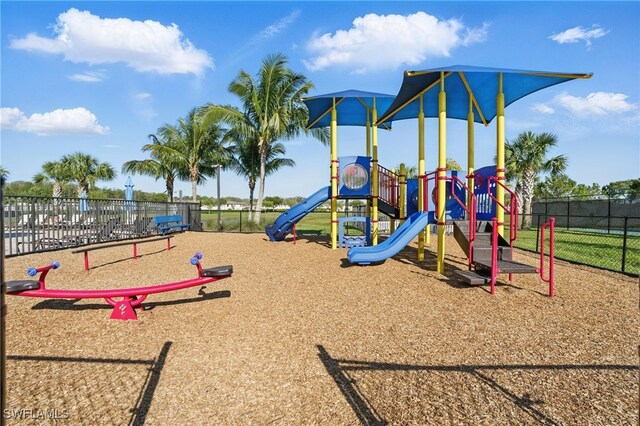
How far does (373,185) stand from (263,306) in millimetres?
6864

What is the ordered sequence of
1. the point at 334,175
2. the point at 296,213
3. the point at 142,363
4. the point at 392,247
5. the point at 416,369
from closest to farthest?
the point at 416,369 < the point at 142,363 < the point at 392,247 < the point at 334,175 < the point at 296,213

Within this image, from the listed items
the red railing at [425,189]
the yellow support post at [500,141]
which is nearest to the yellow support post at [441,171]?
the red railing at [425,189]

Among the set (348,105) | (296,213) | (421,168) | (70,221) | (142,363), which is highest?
(348,105)

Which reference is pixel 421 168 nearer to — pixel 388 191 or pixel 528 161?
pixel 388 191

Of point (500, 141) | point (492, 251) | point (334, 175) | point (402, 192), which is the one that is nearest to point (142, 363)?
point (492, 251)

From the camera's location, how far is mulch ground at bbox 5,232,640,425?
8.99 feet

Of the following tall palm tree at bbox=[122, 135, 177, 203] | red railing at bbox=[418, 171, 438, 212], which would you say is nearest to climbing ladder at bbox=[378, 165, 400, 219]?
red railing at bbox=[418, 171, 438, 212]

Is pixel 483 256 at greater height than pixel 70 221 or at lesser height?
lesser

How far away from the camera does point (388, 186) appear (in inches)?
471

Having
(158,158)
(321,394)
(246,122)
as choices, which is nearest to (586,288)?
(321,394)

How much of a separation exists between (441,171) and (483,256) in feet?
6.54

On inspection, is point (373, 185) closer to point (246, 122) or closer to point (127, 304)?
point (127, 304)

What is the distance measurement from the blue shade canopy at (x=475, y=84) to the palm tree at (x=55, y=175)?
35999 millimetres

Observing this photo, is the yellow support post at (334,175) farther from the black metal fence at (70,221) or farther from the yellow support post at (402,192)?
the black metal fence at (70,221)
